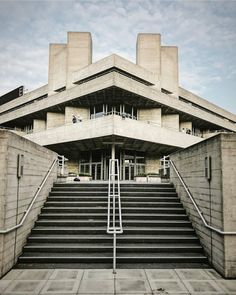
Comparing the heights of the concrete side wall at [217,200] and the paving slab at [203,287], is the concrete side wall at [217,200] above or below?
above

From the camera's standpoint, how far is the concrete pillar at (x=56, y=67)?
27.0m

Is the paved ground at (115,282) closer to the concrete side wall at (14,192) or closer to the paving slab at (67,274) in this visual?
the paving slab at (67,274)

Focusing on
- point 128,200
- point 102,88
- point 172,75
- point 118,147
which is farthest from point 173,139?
point 128,200

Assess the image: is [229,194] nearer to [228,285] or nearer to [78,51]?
[228,285]

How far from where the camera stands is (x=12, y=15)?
1140 centimetres

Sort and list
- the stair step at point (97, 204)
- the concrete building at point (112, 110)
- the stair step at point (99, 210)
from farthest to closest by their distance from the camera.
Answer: the concrete building at point (112, 110) → the stair step at point (97, 204) → the stair step at point (99, 210)

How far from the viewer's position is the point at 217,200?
18.3 feet

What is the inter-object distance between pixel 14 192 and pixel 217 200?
509 centimetres

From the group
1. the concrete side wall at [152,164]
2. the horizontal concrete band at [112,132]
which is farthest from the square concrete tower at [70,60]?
the concrete side wall at [152,164]

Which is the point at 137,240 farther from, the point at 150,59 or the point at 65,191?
the point at 150,59

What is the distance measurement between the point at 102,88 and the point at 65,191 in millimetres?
12872

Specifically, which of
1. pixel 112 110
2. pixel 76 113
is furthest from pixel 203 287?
pixel 76 113

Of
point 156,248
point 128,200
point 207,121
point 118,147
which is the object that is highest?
point 207,121

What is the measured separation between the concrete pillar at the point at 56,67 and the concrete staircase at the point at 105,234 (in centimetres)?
2124
